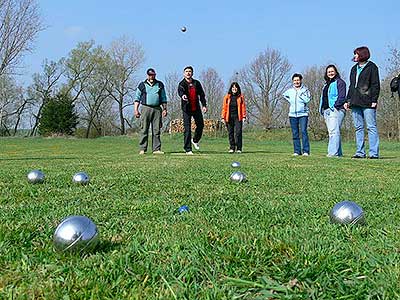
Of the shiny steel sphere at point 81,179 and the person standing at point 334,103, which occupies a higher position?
A: the person standing at point 334,103

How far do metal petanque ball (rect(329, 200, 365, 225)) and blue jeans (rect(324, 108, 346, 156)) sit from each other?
838 centimetres

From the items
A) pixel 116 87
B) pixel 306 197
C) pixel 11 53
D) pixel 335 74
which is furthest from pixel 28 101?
pixel 306 197

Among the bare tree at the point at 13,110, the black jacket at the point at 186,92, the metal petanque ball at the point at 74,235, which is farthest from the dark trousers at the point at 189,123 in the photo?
the bare tree at the point at 13,110

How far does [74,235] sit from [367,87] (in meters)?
8.91

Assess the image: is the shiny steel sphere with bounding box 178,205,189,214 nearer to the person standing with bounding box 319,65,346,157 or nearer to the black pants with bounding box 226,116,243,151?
the person standing with bounding box 319,65,346,157

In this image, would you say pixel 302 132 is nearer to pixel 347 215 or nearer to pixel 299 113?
pixel 299 113

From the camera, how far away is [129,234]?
2.63m

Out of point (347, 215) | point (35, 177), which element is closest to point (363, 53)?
point (35, 177)

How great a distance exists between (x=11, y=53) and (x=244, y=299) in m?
35.3

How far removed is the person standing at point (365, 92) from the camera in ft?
32.5

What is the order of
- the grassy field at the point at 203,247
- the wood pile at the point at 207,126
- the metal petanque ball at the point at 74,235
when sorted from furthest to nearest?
the wood pile at the point at 207,126 < the metal petanque ball at the point at 74,235 < the grassy field at the point at 203,247

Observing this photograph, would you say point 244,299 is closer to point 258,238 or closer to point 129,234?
point 258,238

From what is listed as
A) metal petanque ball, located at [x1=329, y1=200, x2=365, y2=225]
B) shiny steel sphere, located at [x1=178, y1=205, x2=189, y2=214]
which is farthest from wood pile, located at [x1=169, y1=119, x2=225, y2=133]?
metal petanque ball, located at [x1=329, y1=200, x2=365, y2=225]

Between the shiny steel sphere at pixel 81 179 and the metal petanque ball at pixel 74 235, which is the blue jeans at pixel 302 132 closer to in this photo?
the shiny steel sphere at pixel 81 179
